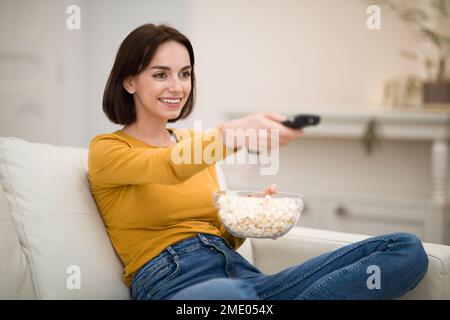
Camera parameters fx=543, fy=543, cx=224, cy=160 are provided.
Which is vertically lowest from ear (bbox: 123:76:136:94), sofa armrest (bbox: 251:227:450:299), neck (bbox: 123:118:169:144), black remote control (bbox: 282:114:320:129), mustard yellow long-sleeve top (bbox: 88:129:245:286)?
sofa armrest (bbox: 251:227:450:299)

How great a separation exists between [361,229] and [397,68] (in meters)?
0.99

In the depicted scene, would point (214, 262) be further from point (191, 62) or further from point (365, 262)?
point (191, 62)

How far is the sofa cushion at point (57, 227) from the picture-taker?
1.24 meters

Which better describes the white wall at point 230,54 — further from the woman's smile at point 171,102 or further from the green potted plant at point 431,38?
the woman's smile at point 171,102

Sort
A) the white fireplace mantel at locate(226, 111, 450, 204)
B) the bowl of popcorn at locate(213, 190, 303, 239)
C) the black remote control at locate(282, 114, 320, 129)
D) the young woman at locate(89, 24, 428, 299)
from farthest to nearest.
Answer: the white fireplace mantel at locate(226, 111, 450, 204) < the young woman at locate(89, 24, 428, 299) < the bowl of popcorn at locate(213, 190, 303, 239) < the black remote control at locate(282, 114, 320, 129)

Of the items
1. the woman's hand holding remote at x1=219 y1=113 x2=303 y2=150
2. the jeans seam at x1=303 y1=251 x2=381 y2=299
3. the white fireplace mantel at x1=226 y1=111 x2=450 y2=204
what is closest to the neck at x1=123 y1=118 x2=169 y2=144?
the woman's hand holding remote at x1=219 y1=113 x2=303 y2=150

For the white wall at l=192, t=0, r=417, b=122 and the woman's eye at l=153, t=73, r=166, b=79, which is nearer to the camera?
the woman's eye at l=153, t=73, r=166, b=79

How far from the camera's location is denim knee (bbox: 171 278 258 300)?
1.03 m

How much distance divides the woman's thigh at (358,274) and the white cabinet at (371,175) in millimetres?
1778

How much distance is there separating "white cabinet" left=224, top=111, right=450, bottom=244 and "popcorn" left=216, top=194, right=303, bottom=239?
1.98 meters

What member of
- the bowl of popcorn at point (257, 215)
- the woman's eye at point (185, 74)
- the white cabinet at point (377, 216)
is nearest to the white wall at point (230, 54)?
the white cabinet at point (377, 216)

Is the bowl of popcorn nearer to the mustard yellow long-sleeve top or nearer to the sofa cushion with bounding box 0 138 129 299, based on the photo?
the mustard yellow long-sleeve top

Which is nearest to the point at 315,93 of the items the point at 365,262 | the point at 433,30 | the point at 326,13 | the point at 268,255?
the point at 326,13

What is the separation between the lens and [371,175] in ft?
11.0
